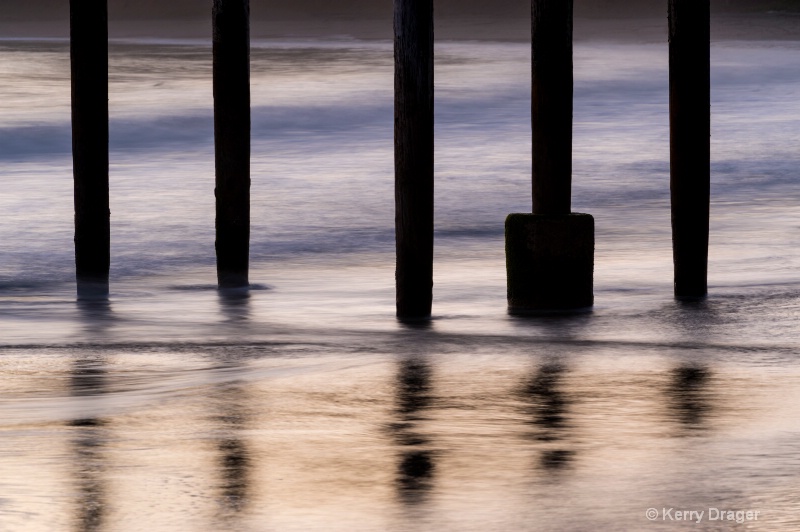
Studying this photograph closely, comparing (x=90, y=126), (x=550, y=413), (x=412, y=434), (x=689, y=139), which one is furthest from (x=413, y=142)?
(x=412, y=434)

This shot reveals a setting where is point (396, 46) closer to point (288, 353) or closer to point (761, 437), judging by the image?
point (288, 353)

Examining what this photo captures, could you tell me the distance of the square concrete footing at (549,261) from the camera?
9.47 metres

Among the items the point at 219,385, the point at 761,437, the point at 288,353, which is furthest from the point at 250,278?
the point at 761,437

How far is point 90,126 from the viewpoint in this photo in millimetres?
11039

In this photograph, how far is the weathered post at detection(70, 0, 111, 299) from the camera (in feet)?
35.9

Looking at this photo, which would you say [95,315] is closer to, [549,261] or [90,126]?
[90,126]

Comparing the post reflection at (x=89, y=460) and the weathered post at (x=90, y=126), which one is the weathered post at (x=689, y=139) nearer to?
the weathered post at (x=90, y=126)

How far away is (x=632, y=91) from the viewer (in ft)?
96.5

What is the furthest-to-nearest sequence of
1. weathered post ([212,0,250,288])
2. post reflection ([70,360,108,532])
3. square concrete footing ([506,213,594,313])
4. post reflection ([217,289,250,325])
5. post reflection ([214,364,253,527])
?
weathered post ([212,0,250,288]), post reflection ([217,289,250,325]), square concrete footing ([506,213,594,313]), post reflection ([214,364,253,527]), post reflection ([70,360,108,532])

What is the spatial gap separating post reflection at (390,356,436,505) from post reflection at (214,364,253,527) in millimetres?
467

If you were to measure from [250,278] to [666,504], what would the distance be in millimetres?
7051

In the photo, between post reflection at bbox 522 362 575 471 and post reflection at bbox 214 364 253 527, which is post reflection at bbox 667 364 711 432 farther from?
post reflection at bbox 214 364 253 527

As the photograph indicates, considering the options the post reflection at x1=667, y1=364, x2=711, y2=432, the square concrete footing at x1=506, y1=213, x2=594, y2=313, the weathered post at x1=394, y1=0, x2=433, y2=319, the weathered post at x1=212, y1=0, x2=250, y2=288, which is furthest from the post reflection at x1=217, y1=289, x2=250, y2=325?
the post reflection at x1=667, y1=364, x2=711, y2=432

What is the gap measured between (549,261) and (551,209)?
0.28 m
